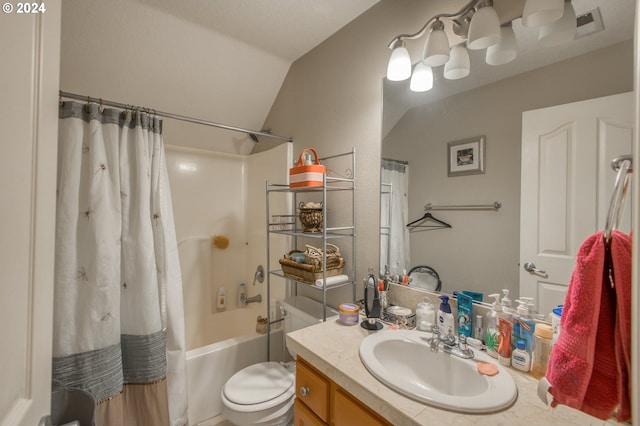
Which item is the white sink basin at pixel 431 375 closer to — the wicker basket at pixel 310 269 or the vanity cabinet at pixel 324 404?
the vanity cabinet at pixel 324 404

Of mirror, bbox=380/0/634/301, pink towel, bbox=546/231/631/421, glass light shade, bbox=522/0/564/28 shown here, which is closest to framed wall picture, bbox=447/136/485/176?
mirror, bbox=380/0/634/301

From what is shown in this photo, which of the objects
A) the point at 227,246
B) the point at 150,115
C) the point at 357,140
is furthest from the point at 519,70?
the point at 227,246

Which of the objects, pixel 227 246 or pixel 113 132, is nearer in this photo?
pixel 113 132

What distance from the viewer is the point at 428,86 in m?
1.22

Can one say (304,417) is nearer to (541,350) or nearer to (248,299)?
(541,350)

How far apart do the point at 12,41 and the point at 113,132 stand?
1.06 meters

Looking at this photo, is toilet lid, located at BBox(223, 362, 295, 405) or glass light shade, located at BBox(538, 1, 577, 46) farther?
toilet lid, located at BBox(223, 362, 295, 405)

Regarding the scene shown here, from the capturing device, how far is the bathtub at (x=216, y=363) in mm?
1588

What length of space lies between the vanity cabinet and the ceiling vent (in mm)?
1309

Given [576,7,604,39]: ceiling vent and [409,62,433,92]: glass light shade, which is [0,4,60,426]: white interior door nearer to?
[409,62,433,92]: glass light shade

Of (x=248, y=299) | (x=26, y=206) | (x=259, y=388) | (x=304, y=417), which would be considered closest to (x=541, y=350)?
(x=304, y=417)

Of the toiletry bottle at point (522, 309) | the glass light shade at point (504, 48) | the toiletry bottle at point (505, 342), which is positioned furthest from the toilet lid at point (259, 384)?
the glass light shade at point (504, 48)

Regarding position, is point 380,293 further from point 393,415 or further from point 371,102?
point 371,102

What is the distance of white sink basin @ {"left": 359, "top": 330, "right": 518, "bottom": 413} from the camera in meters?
0.70
